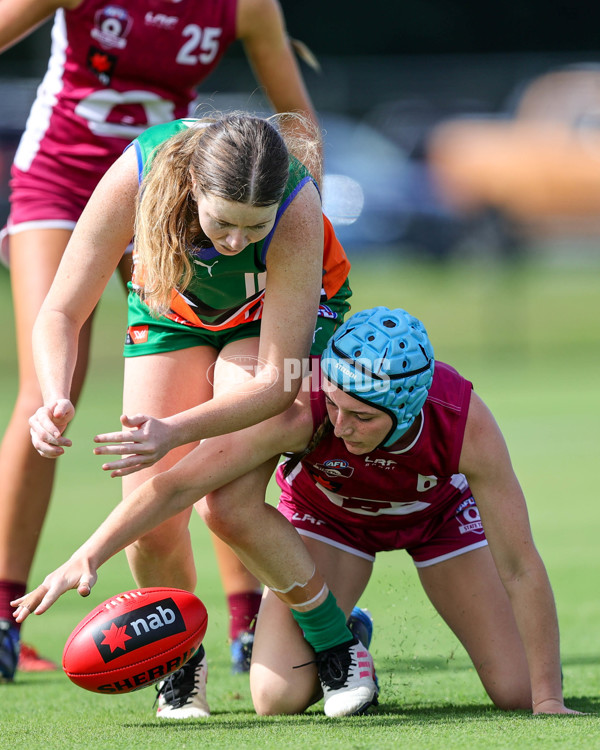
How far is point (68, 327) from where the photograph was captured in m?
3.71

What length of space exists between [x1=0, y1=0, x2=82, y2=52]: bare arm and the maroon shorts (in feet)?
7.06

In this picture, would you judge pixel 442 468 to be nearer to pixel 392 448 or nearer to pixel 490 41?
pixel 392 448

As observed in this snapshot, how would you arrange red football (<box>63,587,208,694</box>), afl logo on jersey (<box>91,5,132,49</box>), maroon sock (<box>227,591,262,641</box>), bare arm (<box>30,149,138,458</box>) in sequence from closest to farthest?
red football (<box>63,587,208,694</box>)
bare arm (<box>30,149,138,458</box>)
maroon sock (<box>227,591,262,641</box>)
afl logo on jersey (<box>91,5,132,49</box>)

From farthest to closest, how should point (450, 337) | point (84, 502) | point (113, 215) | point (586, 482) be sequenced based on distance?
point (450, 337), point (586, 482), point (84, 502), point (113, 215)

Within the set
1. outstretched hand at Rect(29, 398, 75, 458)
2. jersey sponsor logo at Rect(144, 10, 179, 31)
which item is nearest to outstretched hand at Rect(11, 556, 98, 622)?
outstretched hand at Rect(29, 398, 75, 458)

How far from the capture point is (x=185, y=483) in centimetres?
359

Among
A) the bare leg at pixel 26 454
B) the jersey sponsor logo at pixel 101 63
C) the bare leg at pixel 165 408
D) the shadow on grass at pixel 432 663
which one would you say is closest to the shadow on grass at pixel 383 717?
the bare leg at pixel 165 408

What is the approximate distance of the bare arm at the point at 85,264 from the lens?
366cm

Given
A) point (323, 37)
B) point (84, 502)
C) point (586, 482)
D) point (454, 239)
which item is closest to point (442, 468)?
point (84, 502)

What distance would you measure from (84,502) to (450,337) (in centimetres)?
1048

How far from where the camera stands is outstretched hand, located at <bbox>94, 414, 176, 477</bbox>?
3.27 meters

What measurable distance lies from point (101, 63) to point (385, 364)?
212cm

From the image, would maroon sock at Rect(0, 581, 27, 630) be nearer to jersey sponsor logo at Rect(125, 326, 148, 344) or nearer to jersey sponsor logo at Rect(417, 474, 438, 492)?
jersey sponsor logo at Rect(125, 326, 148, 344)

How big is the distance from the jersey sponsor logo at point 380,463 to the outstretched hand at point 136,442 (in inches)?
30.3
